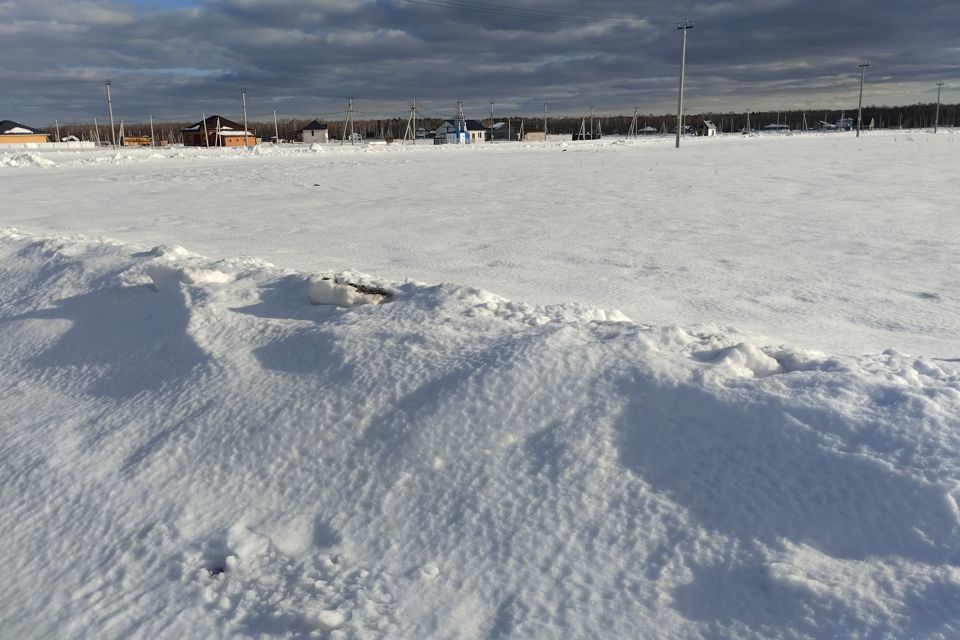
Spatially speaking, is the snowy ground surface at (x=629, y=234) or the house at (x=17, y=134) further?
the house at (x=17, y=134)

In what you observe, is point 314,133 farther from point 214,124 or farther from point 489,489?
point 489,489

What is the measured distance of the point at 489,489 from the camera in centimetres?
267

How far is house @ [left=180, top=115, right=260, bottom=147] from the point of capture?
2330 inches

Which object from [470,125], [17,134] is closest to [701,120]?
[470,125]

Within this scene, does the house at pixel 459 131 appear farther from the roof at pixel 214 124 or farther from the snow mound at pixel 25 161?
the snow mound at pixel 25 161

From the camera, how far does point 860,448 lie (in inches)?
95.7

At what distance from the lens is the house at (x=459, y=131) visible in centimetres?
6800

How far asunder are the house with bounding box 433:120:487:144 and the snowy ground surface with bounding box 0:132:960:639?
210 feet

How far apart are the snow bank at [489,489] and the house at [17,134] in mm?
65579

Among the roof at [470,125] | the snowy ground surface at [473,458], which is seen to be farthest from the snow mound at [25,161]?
the roof at [470,125]

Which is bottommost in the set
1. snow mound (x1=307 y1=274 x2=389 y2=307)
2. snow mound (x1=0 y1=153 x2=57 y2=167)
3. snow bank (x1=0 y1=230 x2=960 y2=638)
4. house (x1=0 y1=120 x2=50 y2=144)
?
snow bank (x1=0 y1=230 x2=960 y2=638)

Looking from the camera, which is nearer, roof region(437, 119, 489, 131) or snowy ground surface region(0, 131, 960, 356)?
snowy ground surface region(0, 131, 960, 356)

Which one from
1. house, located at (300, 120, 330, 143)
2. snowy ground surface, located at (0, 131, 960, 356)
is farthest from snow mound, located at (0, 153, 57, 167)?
house, located at (300, 120, 330, 143)

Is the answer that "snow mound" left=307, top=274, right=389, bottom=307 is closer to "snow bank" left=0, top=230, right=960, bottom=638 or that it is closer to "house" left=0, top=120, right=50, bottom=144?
"snow bank" left=0, top=230, right=960, bottom=638
